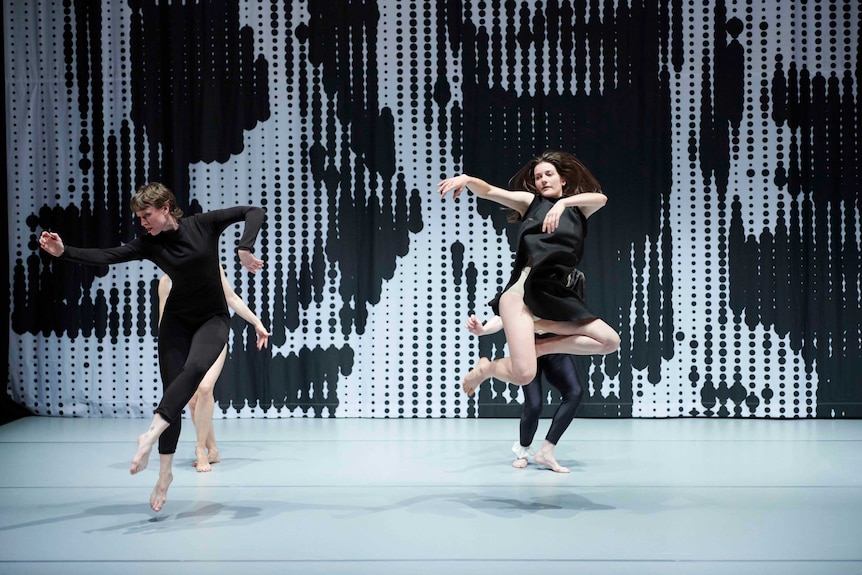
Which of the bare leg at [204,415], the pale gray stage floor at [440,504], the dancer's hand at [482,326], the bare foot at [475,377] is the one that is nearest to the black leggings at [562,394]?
the pale gray stage floor at [440,504]

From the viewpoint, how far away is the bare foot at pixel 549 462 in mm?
5035

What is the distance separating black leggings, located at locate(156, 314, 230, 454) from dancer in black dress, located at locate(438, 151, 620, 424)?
124 centimetres

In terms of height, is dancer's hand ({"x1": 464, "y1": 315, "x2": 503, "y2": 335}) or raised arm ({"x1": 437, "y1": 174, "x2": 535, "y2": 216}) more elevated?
raised arm ({"x1": 437, "y1": 174, "x2": 535, "y2": 216})

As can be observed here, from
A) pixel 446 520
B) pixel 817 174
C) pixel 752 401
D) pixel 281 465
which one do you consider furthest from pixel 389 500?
pixel 817 174

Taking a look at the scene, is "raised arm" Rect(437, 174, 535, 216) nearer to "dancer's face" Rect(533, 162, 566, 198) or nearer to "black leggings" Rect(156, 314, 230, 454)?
"dancer's face" Rect(533, 162, 566, 198)

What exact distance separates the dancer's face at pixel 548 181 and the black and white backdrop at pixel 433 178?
96.7 inches

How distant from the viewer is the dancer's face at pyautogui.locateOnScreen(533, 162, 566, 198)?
452 cm

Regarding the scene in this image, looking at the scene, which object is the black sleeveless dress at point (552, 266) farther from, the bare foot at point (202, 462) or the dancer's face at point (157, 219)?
the bare foot at point (202, 462)

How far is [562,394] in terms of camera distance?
5.07m

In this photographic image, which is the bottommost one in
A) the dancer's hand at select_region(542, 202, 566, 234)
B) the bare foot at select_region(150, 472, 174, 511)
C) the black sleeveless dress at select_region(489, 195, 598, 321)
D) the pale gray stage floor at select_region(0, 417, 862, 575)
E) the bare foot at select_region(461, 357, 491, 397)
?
the pale gray stage floor at select_region(0, 417, 862, 575)

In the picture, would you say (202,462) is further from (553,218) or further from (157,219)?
(553,218)

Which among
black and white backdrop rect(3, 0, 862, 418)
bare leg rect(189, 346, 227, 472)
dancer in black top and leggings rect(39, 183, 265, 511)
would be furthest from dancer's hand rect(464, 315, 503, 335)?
black and white backdrop rect(3, 0, 862, 418)

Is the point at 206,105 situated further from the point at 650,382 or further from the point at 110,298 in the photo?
the point at 650,382

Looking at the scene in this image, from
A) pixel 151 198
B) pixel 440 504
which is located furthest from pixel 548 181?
pixel 151 198
